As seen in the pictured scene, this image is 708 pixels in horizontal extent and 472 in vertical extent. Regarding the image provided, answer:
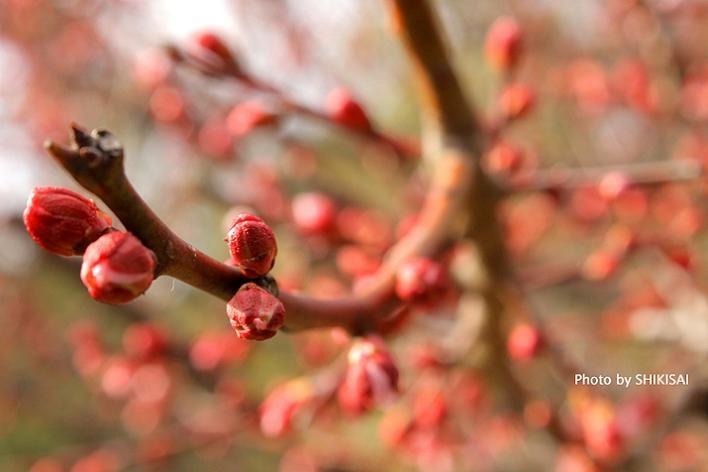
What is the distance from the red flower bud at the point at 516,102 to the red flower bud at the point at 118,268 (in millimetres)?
1363

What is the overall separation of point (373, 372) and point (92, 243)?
17.5 inches

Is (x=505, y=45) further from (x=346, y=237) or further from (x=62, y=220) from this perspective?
(x=62, y=220)

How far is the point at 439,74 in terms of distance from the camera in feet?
4.89

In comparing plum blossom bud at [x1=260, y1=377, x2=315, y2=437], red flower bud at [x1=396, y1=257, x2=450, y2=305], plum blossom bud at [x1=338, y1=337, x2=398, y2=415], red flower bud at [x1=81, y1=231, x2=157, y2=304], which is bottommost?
red flower bud at [x1=81, y1=231, x2=157, y2=304]

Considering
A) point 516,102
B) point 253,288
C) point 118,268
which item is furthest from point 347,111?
point 118,268

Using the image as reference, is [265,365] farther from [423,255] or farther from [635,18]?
[423,255]

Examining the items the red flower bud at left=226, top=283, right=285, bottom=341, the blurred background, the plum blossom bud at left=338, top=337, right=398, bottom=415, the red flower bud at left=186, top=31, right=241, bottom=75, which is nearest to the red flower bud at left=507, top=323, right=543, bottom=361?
the blurred background

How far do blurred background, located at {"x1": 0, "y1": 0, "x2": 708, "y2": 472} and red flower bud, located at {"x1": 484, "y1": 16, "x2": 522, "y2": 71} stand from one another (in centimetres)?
10

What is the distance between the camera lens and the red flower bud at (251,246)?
0.73 meters

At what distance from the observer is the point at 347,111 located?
4.99ft

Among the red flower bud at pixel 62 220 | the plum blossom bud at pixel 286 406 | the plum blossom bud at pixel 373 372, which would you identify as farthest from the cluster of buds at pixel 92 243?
the plum blossom bud at pixel 286 406

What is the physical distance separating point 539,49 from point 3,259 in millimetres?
4997

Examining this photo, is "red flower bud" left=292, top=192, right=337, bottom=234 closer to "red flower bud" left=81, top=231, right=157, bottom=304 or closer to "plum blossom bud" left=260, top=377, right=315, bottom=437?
"plum blossom bud" left=260, top=377, right=315, bottom=437

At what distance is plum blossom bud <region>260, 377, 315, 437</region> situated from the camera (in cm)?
129
